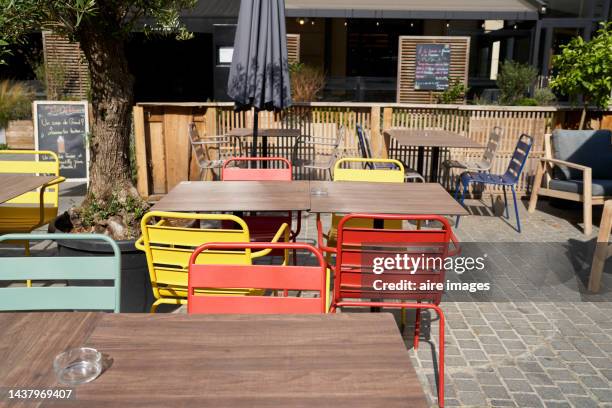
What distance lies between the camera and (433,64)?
12375 mm

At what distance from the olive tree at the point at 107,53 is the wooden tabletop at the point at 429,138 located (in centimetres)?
307

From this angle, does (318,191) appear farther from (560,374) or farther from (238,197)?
(560,374)

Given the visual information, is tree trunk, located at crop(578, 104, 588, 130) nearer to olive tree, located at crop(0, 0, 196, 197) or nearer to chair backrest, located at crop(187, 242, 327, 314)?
olive tree, located at crop(0, 0, 196, 197)

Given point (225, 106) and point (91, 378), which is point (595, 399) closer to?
point (91, 378)

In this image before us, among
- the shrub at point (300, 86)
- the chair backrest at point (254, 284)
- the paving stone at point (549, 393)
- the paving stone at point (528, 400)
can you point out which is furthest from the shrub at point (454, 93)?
the chair backrest at point (254, 284)

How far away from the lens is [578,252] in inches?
232

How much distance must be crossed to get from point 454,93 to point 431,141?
19.9ft

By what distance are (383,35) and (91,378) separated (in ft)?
57.4

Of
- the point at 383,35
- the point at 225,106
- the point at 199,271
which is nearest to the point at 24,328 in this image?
the point at 199,271

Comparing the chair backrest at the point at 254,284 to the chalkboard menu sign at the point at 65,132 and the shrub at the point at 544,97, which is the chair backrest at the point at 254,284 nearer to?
the chalkboard menu sign at the point at 65,132

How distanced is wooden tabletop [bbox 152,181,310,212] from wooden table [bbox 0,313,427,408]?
159 centimetres

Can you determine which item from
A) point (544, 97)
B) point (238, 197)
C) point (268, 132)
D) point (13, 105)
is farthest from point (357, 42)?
point (238, 197)

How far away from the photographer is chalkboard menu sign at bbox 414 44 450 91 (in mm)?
12359

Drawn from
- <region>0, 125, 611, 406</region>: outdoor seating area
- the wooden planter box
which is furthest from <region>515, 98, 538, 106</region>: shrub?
the wooden planter box
